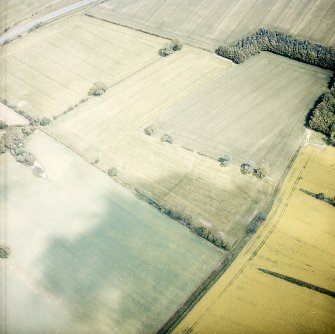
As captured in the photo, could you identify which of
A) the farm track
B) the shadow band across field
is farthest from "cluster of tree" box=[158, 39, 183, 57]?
the shadow band across field

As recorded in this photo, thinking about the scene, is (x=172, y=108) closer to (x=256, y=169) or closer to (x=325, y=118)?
(x=256, y=169)

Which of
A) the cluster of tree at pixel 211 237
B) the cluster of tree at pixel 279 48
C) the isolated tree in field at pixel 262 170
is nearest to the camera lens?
the cluster of tree at pixel 211 237

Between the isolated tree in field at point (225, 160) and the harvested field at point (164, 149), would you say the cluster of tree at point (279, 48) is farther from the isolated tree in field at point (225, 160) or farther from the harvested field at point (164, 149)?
the isolated tree in field at point (225, 160)

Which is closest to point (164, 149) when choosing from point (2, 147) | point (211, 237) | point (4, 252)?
point (211, 237)

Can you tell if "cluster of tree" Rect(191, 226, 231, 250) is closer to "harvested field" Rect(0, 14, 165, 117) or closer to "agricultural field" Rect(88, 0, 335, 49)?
"harvested field" Rect(0, 14, 165, 117)

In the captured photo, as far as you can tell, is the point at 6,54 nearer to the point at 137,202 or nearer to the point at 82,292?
the point at 137,202

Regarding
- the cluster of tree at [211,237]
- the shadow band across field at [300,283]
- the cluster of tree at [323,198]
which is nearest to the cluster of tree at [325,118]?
the cluster of tree at [323,198]

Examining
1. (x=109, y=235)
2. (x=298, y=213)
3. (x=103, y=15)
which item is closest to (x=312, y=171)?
(x=298, y=213)
